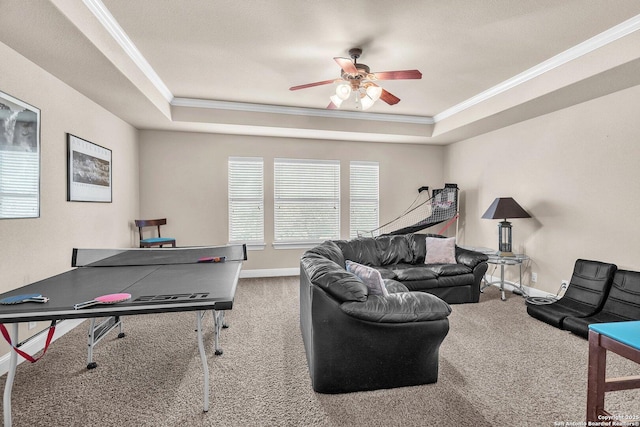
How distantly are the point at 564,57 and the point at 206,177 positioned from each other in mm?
4983

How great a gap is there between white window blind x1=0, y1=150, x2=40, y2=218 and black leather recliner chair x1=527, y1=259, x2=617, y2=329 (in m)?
5.02

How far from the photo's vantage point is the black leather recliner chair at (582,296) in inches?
123

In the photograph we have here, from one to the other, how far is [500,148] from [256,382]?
4.76m

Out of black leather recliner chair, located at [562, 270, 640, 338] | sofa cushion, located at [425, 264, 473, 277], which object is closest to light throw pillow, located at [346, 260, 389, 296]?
sofa cushion, located at [425, 264, 473, 277]

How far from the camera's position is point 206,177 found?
5.21 metres

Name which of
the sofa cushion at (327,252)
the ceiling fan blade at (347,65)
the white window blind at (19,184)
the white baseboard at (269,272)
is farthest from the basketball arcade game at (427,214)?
the white window blind at (19,184)

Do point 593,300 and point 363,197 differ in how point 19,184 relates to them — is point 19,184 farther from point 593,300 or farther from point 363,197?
point 593,300

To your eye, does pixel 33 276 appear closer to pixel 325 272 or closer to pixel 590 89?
pixel 325 272

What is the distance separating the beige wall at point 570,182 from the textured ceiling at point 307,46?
0.35 meters

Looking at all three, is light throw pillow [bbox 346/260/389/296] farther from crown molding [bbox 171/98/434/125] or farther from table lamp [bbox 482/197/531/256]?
crown molding [bbox 171/98/434/125]

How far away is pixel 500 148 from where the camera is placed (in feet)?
15.7

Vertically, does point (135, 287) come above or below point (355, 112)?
below

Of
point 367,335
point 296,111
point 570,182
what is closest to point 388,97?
point 296,111

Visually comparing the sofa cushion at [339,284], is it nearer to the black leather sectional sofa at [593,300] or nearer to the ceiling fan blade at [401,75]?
the ceiling fan blade at [401,75]
